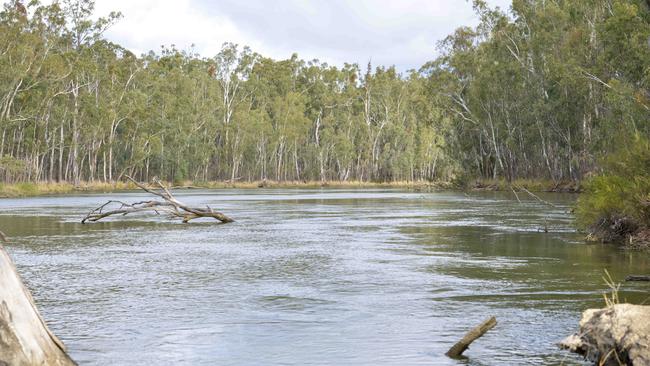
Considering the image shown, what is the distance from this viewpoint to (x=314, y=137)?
114 metres

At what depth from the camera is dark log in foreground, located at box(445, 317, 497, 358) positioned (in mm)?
8234

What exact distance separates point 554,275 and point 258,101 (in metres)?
96.8

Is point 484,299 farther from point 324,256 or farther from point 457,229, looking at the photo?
point 457,229

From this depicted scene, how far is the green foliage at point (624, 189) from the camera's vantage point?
18016 mm

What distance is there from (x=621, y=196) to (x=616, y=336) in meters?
11.7

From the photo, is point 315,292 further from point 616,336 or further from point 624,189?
point 624,189

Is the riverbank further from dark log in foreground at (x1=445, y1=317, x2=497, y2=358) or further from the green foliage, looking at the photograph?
dark log in foreground at (x1=445, y1=317, x2=497, y2=358)

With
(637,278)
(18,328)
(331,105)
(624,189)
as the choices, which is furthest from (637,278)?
(331,105)

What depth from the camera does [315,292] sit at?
522 inches

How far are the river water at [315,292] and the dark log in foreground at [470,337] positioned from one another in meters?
0.15

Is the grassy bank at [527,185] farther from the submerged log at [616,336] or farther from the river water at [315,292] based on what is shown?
the submerged log at [616,336]

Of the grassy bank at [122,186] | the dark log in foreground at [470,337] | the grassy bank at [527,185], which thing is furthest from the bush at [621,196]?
the grassy bank at [122,186]

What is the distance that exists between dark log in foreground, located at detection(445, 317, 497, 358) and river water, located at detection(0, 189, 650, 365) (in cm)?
15

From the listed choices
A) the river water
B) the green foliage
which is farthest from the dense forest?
the river water
